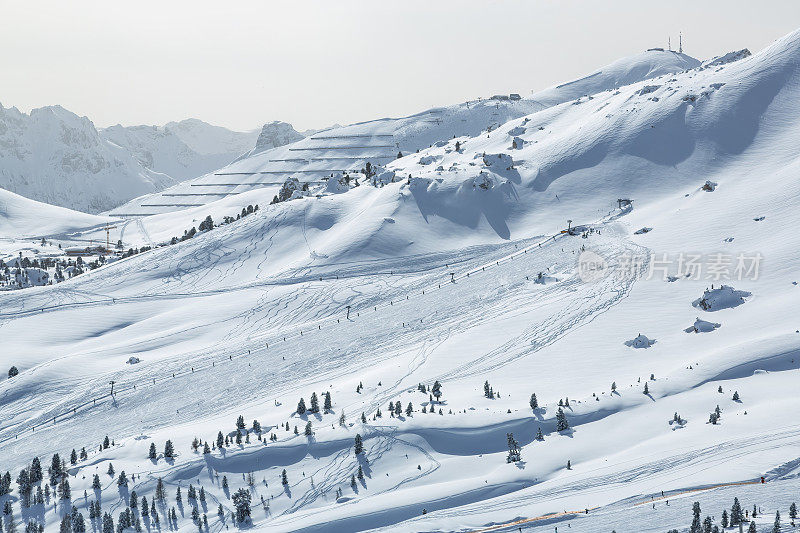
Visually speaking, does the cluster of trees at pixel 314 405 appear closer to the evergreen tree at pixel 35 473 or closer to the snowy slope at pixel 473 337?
the snowy slope at pixel 473 337

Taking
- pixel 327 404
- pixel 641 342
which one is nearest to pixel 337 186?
pixel 327 404

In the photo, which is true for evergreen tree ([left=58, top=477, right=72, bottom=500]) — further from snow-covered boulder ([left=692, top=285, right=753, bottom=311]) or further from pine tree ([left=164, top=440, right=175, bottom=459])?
snow-covered boulder ([left=692, top=285, right=753, bottom=311])

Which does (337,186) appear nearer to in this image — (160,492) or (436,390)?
(436,390)

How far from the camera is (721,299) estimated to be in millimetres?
82188

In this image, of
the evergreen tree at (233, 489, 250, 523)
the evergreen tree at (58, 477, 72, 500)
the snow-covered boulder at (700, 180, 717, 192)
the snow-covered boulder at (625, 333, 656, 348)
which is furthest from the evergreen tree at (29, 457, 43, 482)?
the snow-covered boulder at (700, 180, 717, 192)

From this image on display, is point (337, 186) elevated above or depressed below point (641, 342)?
above

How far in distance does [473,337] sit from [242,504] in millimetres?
37231

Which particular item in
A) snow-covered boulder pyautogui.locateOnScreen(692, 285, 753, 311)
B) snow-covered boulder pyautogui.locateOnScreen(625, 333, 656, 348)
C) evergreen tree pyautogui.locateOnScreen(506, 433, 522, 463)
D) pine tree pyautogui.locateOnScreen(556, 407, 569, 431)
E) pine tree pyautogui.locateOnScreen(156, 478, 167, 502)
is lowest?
evergreen tree pyautogui.locateOnScreen(506, 433, 522, 463)

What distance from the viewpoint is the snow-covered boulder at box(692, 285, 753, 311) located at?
81.6 meters

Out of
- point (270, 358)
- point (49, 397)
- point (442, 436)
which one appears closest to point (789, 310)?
point (442, 436)

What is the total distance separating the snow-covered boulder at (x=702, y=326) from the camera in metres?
76.6

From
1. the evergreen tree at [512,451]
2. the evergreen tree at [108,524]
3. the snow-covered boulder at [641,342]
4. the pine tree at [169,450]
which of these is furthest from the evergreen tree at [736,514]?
the pine tree at [169,450]

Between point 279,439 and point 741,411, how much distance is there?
115 ft

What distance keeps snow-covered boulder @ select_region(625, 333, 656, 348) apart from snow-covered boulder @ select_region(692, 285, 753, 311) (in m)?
9.49
